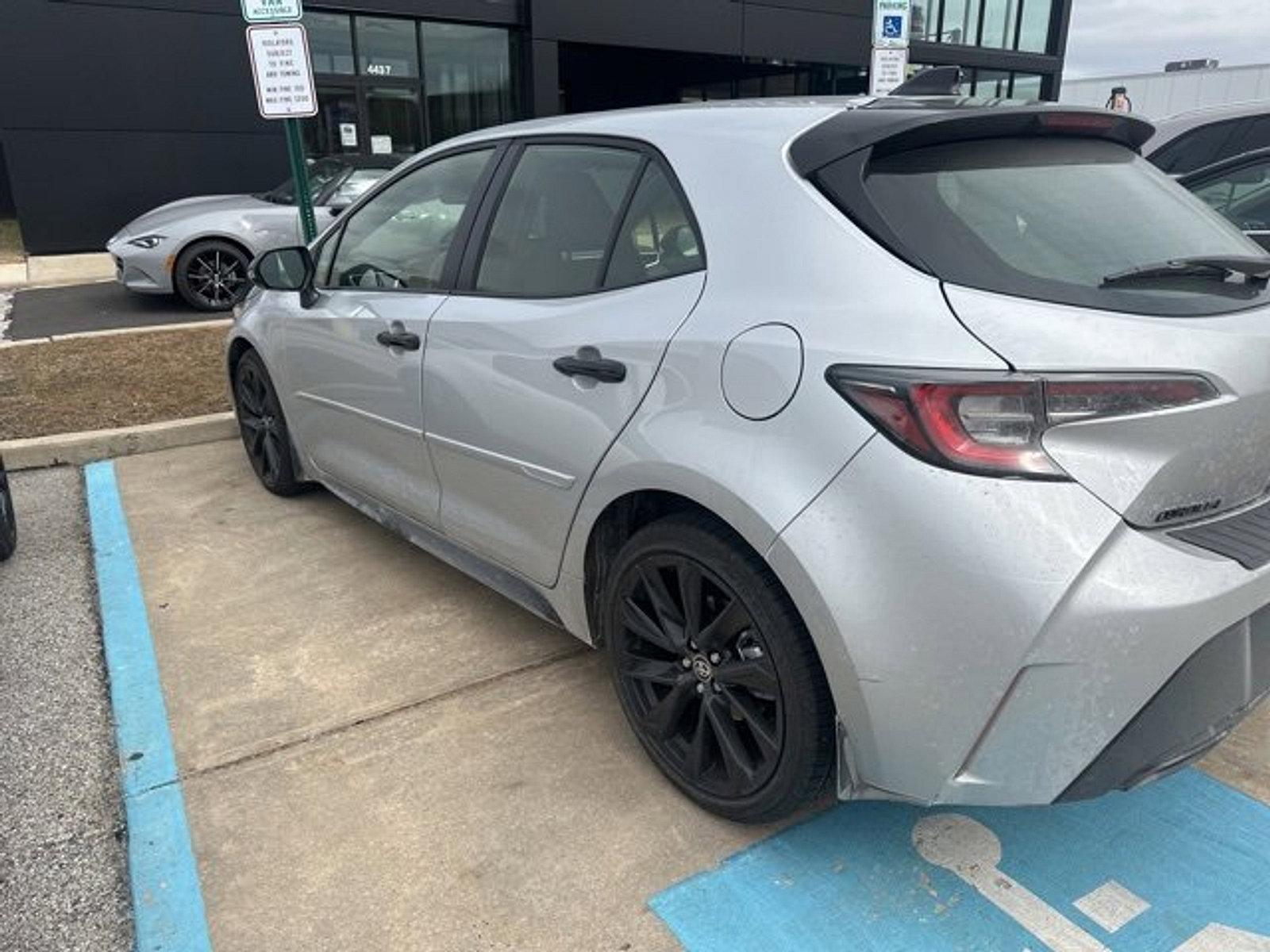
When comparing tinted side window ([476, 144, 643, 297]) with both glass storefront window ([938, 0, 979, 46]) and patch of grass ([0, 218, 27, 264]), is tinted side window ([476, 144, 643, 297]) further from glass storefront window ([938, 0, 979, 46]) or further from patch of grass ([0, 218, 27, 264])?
glass storefront window ([938, 0, 979, 46])

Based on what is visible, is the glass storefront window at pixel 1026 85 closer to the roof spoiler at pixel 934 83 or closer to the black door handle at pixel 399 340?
the roof spoiler at pixel 934 83

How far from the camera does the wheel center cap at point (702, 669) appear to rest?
2.39 metres

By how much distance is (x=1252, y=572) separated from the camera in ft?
6.26

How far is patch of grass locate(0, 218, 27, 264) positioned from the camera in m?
13.4

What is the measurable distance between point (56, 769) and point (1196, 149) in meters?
6.94

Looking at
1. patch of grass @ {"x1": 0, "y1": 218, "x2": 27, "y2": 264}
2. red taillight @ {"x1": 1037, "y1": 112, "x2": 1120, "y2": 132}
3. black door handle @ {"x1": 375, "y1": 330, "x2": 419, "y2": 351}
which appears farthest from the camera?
patch of grass @ {"x1": 0, "y1": 218, "x2": 27, "y2": 264}

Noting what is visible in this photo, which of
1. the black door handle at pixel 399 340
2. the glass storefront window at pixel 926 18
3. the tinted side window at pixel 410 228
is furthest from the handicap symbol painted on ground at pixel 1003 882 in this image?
the glass storefront window at pixel 926 18

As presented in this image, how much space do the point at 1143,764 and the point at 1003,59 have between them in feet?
79.6

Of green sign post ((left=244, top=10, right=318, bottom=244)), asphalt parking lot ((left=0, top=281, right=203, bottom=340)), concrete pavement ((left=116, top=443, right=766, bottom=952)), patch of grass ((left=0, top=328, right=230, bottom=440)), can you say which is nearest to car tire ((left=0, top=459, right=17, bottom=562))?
concrete pavement ((left=116, top=443, right=766, bottom=952))

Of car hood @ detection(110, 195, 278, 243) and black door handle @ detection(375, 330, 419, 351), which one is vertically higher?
black door handle @ detection(375, 330, 419, 351)

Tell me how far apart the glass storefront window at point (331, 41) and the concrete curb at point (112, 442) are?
1031 centimetres

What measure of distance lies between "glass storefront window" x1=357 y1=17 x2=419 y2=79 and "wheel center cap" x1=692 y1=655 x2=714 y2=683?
48.1ft

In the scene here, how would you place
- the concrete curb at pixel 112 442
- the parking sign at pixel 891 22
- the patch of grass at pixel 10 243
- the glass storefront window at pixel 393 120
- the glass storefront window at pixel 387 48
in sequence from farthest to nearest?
the glass storefront window at pixel 393 120 < the glass storefront window at pixel 387 48 < the patch of grass at pixel 10 243 < the parking sign at pixel 891 22 < the concrete curb at pixel 112 442

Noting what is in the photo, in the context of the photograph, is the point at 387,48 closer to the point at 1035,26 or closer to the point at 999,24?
the point at 999,24
